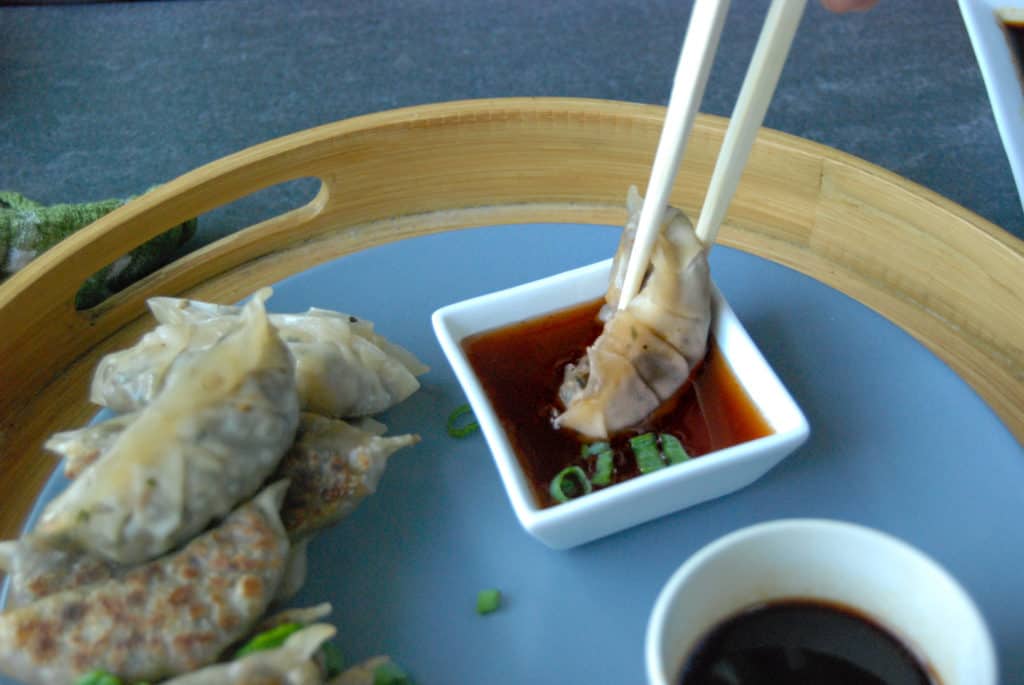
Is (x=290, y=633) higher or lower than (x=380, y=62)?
lower

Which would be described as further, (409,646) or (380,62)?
(380,62)

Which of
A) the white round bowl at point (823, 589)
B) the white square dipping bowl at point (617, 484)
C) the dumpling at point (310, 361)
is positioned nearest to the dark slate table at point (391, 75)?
the dumpling at point (310, 361)

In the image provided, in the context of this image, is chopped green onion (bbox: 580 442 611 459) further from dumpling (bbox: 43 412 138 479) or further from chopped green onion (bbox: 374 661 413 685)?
dumpling (bbox: 43 412 138 479)

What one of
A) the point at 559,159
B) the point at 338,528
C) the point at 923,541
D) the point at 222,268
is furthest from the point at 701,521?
the point at 222,268

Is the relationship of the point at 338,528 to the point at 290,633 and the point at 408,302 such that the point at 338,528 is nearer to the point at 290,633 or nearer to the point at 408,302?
the point at 290,633

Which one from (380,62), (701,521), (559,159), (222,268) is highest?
(380,62)

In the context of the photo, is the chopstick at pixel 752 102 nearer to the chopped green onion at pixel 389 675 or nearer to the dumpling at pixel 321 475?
the dumpling at pixel 321 475

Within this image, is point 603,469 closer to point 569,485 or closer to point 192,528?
point 569,485
